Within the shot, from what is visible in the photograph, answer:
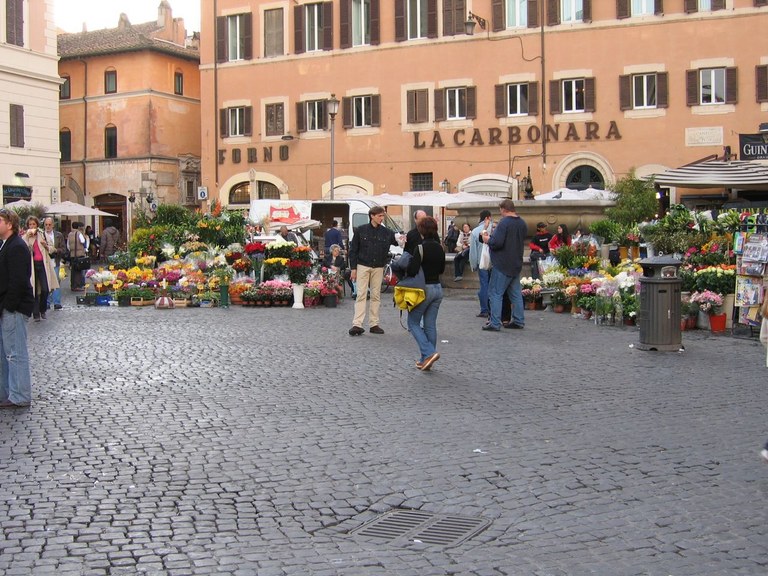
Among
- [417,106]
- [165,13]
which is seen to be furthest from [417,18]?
[165,13]

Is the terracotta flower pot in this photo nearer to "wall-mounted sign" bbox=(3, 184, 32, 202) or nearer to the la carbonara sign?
the la carbonara sign

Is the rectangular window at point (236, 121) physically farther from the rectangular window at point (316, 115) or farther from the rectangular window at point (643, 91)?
the rectangular window at point (643, 91)

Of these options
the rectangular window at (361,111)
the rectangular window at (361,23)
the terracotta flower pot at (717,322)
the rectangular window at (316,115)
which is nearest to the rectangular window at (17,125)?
the rectangular window at (316,115)

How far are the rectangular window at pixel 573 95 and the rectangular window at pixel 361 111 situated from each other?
7.72 m

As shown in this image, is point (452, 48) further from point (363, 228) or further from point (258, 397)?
point (258, 397)

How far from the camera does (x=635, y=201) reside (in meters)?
30.0

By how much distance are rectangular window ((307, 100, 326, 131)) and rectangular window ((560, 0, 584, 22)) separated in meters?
10.1

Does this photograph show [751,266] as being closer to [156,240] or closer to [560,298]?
[560,298]

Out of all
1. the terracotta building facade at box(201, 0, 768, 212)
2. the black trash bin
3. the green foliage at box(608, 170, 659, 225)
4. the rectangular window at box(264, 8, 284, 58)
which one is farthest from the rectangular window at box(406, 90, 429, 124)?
the black trash bin

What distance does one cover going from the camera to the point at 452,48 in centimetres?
3888

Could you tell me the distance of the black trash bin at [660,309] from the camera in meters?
12.6

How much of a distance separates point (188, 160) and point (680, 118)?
86.3 feet

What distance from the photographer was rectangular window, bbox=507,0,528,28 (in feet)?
123

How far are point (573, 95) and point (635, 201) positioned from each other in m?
8.13
